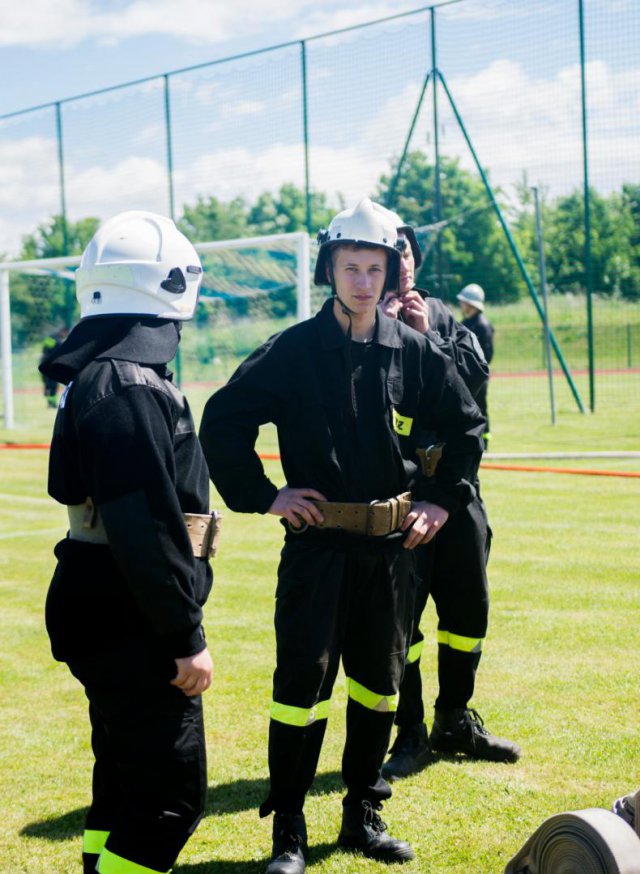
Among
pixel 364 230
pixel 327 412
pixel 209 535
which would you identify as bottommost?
pixel 209 535

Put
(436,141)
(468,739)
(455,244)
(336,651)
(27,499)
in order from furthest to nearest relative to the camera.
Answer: (455,244)
(436,141)
(27,499)
(468,739)
(336,651)

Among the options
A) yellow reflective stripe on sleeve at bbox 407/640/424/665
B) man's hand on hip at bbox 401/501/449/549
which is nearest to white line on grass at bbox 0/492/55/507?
yellow reflective stripe on sleeve at bbox 407/640/424/665

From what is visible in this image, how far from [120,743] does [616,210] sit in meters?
21.9

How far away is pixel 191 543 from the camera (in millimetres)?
2807

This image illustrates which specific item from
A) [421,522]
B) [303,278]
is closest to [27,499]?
[303,278]

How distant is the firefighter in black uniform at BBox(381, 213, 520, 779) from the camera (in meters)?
4.45

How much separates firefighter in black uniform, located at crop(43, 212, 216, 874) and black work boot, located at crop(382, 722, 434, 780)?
1.72 metres

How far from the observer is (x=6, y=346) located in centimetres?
2103

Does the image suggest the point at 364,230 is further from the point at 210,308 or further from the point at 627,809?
the point at 210,308

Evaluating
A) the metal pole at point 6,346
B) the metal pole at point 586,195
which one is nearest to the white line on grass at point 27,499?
the metal pole at point 6,346

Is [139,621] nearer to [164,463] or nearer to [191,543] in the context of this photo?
[191,543]

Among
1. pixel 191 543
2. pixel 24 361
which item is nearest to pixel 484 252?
pixel 24 361

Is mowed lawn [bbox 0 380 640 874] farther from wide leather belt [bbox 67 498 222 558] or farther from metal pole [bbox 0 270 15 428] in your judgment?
metal pole [bbox 0 270 15 428]

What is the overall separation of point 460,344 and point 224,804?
2179 millimetres
